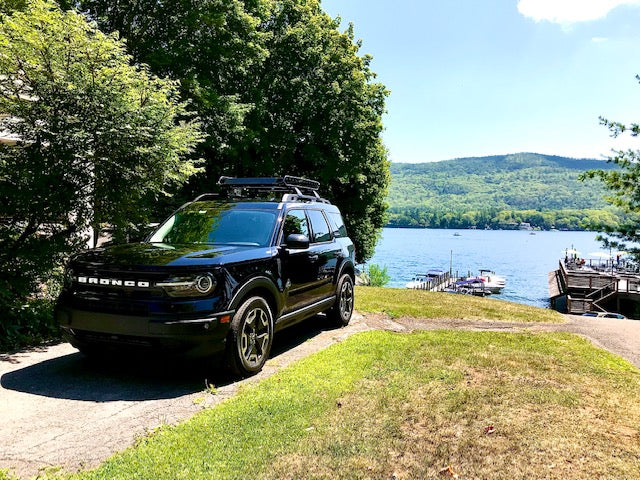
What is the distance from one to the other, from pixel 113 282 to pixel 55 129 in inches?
134

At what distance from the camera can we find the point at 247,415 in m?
3.90

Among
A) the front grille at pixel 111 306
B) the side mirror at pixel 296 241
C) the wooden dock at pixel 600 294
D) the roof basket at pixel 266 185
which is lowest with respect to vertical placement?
the wooden dock at pixel 600 294

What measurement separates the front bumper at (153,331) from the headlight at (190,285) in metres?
0.25

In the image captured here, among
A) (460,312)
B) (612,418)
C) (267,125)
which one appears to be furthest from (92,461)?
(267,125)

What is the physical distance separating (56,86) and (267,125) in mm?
15758

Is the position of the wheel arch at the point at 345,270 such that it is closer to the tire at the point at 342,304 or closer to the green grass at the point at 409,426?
the tire at the point at 342,304

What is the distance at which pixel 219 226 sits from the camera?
241 inches

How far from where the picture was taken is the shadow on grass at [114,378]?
178 inches

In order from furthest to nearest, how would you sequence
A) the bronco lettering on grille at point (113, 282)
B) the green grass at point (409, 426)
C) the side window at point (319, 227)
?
the side window at point (319, 227) < the bronco lettering on grille at point (113, 282) < the green grass at point (409, 426)

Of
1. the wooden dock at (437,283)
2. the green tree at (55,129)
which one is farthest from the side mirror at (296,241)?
the wooden dock at (437,283)

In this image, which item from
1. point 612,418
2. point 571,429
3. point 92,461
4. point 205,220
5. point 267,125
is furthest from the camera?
point 267,125

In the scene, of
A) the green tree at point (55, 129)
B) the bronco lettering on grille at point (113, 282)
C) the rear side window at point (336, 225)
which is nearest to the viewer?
the bronco lettering on grille at point (113, 282)

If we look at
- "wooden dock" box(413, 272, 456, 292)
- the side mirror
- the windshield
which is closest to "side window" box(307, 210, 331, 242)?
the windshield

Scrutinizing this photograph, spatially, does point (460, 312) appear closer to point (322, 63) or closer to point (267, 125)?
point (267, 125)
